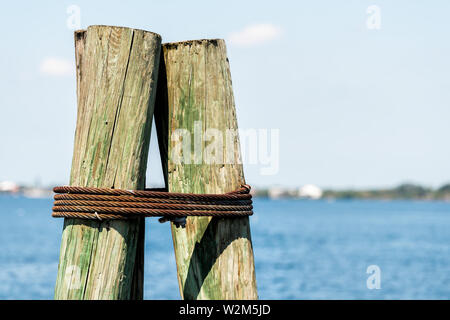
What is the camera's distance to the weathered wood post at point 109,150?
3074mm

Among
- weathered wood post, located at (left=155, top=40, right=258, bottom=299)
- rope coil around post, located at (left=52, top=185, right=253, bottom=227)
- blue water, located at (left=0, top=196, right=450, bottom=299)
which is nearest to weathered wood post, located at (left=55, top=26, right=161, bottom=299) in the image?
rope coil around post, located at (left=52, top=185, right=253, bottom=227)

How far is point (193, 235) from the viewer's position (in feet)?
11.3

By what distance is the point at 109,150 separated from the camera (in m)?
3.12

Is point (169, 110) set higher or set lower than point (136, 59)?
lower

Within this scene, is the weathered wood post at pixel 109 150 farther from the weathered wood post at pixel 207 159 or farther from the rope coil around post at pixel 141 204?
the weathered wood post at pixel 207 159

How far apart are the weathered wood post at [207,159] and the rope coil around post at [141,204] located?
117mm

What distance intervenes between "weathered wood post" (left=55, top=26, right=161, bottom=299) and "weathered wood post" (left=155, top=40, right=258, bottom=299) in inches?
9.0

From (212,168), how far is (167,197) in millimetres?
340

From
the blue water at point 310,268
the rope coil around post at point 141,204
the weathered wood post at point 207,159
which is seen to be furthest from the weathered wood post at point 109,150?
the blue water at point 310,268

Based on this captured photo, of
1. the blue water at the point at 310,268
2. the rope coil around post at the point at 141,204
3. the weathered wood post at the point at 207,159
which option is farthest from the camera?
the blue water at the point at 310,268
